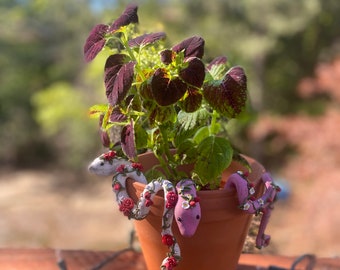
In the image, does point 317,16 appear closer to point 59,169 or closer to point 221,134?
point 59,169

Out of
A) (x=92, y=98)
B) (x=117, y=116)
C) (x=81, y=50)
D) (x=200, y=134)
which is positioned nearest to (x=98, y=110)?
(x=117, y=116)

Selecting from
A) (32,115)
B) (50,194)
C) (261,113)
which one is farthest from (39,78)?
(261,113)

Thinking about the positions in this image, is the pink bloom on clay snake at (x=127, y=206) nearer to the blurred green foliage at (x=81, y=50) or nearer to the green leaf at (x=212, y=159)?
the green leaf at (x=212, y=159)

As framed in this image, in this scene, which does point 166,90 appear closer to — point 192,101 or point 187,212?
point 192,101

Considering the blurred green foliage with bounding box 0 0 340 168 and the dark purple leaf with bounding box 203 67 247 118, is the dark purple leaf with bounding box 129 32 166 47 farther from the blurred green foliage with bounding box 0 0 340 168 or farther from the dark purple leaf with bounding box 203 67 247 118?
the blurred green foliage with bounding box 0 0 340 168

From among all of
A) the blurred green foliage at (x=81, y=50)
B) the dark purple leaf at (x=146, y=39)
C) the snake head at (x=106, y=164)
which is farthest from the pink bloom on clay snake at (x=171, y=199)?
the blurred green foliage at (x=81, y=50)
